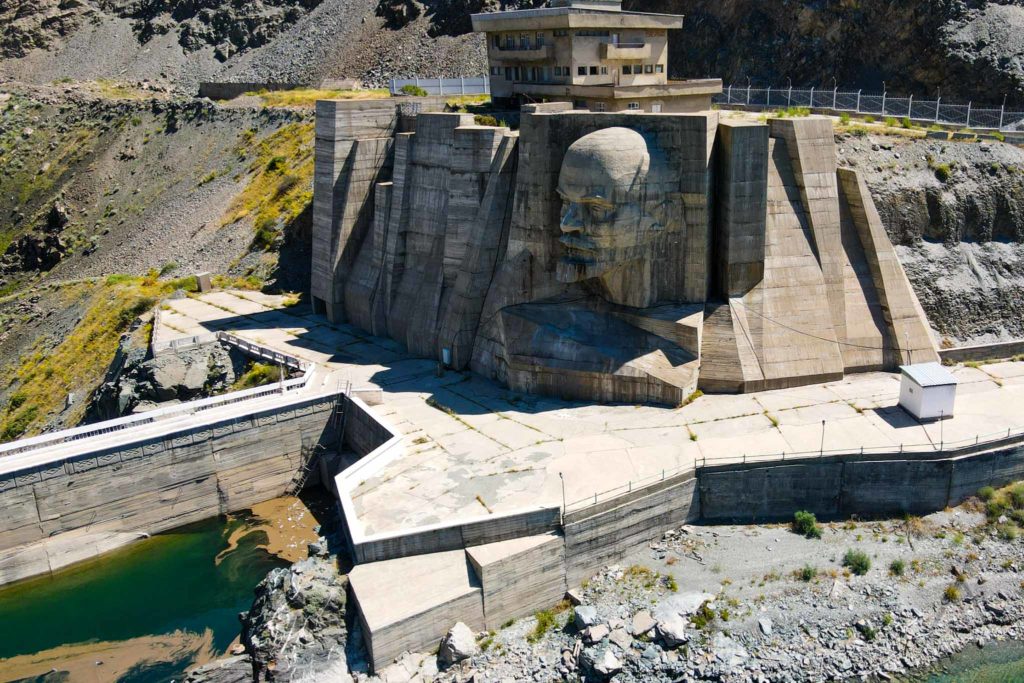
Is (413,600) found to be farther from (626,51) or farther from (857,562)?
(626,51)

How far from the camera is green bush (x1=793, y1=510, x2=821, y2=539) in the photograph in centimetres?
2856

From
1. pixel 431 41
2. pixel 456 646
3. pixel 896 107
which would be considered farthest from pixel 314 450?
pixel 431 41

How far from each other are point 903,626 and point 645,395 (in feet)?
37.6

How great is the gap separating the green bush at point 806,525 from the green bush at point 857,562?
128cm

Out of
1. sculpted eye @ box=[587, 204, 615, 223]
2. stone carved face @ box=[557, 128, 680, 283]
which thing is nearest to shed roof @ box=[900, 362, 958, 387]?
stone carved face @ box=[557, 128, 680, 283]

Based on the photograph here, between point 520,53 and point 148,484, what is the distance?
2529 centimetres

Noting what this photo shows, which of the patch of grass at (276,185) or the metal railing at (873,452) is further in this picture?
the patch of grass at (276,185)

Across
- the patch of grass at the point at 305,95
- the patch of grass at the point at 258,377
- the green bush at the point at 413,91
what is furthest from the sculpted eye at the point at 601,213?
the patch of grass at the point at 305,95

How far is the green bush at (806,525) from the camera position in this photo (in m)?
28.6

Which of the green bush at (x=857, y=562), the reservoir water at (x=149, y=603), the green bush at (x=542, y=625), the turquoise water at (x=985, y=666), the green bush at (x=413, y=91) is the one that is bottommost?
the reservoir water at (x=149, y=603)

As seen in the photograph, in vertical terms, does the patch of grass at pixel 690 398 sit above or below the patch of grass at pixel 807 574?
above

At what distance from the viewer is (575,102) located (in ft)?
137

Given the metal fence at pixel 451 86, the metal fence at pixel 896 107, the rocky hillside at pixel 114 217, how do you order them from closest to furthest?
the metal fence at pixel 896 107
the rocky hillside at pixel 114 217
the metal fence at pixel 451 86

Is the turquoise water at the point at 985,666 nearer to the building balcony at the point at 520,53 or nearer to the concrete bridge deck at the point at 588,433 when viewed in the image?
the concrete bridge deck at the point at 588,433
